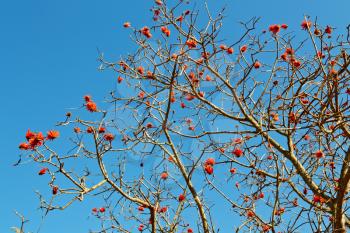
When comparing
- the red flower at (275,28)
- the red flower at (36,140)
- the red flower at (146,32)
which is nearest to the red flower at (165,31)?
the red flower at (146,32)

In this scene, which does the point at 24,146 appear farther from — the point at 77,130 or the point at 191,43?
the point at 191,43

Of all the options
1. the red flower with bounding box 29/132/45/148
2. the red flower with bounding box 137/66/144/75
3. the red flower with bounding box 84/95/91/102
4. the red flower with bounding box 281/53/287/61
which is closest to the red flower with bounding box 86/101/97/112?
the red flower with bounding box 84/95/91/102

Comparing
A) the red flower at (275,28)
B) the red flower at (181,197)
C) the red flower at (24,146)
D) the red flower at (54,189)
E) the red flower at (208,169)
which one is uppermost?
the red flower at (275,28)

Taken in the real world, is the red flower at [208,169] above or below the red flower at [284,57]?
below

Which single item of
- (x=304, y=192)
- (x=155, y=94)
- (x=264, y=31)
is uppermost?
(x=264, y=31)

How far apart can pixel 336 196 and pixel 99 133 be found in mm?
2767

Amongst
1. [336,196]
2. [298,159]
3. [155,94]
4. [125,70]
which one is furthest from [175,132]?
[336,196]

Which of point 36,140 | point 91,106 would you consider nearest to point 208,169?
point 91,106

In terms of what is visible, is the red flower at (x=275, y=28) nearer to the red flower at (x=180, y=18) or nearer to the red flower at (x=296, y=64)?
the red flower at (x=296, y=64)

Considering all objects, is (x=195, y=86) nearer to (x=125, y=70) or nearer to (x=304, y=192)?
(x=125, y=70)

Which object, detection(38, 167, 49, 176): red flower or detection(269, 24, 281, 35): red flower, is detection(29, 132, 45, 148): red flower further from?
detection(269, 24, 281, 35): red flower

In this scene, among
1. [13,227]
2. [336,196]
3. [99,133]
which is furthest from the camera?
[336,196]

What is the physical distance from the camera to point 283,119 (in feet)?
16.1

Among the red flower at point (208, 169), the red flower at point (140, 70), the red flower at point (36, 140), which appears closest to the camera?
the red flower at point (36, 140)
